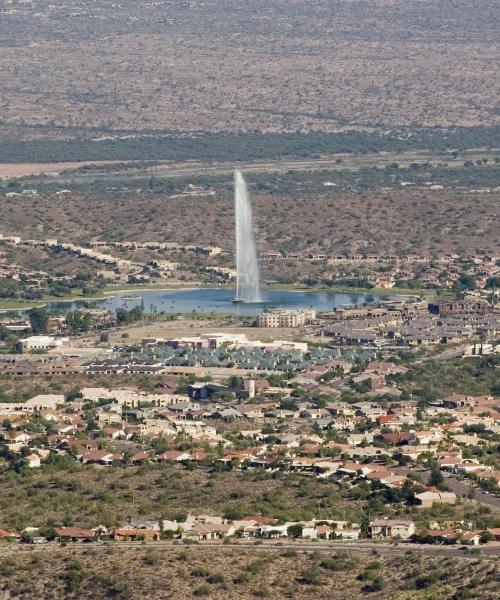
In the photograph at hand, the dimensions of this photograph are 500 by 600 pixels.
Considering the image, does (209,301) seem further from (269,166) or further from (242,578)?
(269,166)

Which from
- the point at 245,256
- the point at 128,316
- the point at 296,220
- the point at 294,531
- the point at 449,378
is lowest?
the point at 296,220

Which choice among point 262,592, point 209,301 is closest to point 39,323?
point 209,301

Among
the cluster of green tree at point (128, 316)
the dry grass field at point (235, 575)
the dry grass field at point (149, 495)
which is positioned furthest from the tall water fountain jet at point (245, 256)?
the dry grass field at point (235, 575)

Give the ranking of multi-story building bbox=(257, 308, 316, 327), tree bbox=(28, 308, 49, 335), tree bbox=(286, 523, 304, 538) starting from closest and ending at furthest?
tree bbox=(286, 523, 304, 538), tree bbox=(28, 308, 49, 335), multi-story building bbox=(257, 308, 316, 327)

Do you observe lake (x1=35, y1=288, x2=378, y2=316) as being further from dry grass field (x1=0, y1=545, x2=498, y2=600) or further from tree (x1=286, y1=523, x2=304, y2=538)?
dry grass field (x1=0, y1=545, x2=498, y2=600)

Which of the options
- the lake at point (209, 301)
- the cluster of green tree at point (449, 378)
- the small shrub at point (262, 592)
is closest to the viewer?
the small shrub at point (262, 592)

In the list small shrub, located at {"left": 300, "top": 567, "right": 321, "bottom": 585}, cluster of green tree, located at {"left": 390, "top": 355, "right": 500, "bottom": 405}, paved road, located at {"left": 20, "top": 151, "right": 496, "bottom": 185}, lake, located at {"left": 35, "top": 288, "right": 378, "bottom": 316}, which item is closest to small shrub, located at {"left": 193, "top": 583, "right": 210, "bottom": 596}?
small shrub, located at {"left": 300, "top": 567, "right": 321, "bottom": 585}

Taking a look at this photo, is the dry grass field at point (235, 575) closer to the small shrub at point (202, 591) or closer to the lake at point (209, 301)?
the small shrub at point (202, 591)
